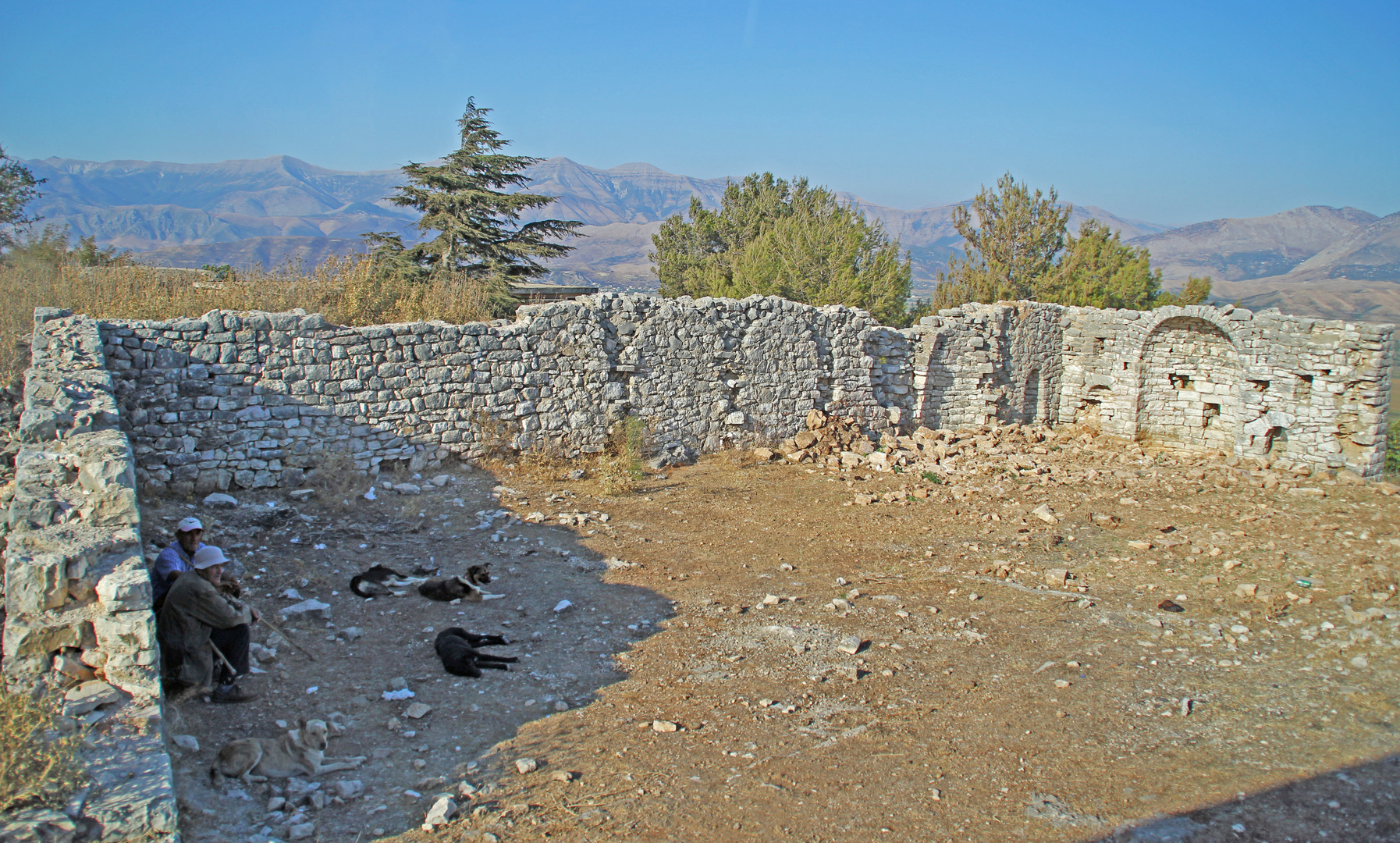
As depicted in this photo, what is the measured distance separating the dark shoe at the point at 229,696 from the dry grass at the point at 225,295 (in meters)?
6.78

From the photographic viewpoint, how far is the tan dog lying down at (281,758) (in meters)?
3.96

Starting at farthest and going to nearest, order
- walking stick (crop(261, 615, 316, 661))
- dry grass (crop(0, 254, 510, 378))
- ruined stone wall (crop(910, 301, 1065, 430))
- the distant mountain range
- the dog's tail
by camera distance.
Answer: the distant mountain range, ruined stone wall (crop(910, 301, 1065, 430)), dry grass (crop(0, 254, 510, 378)), the dog's tail, walking stick (crop(261, 615, 316, 661))

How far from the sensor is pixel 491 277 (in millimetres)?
18547

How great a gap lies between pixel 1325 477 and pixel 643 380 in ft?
32.9

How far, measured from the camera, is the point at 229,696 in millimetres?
4703

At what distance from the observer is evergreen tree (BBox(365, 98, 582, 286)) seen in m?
20.4

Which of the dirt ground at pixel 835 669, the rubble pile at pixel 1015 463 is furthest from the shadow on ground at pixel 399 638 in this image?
the rubble pile at pixel 1015 463

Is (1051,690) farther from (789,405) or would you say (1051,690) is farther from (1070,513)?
(789,405)

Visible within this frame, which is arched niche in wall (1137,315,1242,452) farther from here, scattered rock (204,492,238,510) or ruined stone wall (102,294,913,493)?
scattered rock (204,492,238,510)

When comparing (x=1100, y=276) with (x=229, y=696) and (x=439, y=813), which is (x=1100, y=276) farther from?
(x=229, y=696)

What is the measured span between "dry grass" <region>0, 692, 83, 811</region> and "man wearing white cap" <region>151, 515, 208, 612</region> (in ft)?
6.13

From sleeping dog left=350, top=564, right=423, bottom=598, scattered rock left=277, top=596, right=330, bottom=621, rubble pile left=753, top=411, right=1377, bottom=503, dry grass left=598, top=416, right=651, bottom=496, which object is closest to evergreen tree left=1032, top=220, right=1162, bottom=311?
rubble pile left=753, top=411, right=1377, bottom=503

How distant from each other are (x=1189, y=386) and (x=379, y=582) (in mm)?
13522

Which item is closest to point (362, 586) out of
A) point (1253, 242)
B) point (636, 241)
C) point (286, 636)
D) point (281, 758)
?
point (286, 636)
